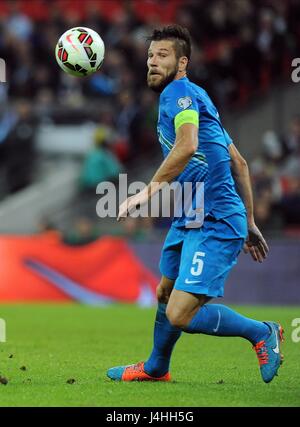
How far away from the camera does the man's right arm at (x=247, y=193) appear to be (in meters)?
7.22

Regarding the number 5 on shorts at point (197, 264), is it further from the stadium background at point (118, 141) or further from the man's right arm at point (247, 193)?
the stadium background at point (118, 141)

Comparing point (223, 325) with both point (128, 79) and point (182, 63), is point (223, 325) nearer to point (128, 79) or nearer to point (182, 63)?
point (182, 63)

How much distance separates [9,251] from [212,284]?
29.8 feet

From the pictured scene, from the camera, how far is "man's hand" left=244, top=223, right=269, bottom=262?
740 cm

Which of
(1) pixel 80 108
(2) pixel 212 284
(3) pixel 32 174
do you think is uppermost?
(1) pixel 80 108

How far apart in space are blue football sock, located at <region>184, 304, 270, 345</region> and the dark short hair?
1784mm

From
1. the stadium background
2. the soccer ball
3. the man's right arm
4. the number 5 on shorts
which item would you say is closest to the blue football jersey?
the man's right arm

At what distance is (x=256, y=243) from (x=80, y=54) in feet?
6.27

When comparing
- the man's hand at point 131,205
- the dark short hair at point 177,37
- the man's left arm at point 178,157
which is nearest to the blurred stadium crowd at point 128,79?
the dark short hair at point 177,37

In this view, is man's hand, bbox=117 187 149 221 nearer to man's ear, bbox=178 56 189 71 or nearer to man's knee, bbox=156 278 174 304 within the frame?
man's knee, bbox=156 278 174 304
